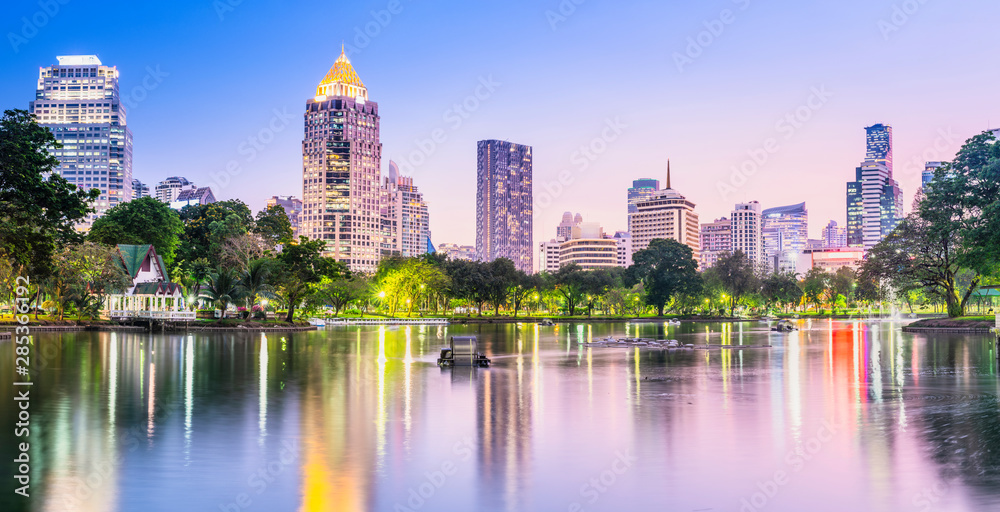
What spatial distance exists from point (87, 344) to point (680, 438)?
43432 mm

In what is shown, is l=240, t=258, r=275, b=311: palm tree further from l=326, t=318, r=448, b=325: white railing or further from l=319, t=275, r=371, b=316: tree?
l=319, t=275, r=371, b=316: tree

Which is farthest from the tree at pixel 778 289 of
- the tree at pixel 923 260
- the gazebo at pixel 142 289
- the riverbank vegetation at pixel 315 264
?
the gazebo at pixel 142 289

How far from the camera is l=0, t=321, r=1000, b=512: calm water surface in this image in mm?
11914

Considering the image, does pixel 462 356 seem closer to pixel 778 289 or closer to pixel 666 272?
pixel 666 272

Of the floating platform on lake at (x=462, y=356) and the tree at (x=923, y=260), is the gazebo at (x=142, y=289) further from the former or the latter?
the tree at (x=923, y=260)

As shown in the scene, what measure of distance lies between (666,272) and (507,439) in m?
124

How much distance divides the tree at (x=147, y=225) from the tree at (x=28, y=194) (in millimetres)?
66017

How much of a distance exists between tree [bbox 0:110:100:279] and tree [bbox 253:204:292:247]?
3147 inches

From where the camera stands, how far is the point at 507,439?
1641cm

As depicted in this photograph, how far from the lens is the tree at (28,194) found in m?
27.8

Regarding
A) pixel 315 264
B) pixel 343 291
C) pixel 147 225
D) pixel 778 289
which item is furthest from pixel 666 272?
pixel 147 225
